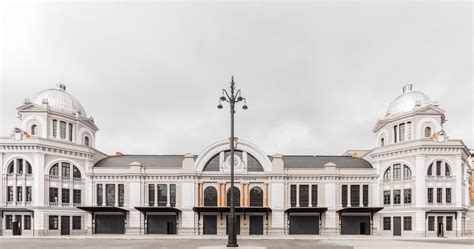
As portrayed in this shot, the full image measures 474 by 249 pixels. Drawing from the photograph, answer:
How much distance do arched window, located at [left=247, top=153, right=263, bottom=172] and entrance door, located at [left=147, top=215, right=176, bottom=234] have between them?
1196 cm

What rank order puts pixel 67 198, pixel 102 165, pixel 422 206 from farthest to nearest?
pixel 102 165 < pixel 67 198 < pixel 422 206

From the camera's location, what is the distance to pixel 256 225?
1722 inches

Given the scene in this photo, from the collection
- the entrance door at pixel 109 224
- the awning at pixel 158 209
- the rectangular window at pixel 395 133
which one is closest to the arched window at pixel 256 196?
the awning at pixel 158 209

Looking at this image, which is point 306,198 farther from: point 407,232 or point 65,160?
point 65,160

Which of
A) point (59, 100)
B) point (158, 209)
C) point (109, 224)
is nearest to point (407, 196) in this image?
point (158, 209)

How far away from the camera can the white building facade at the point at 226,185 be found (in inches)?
1622

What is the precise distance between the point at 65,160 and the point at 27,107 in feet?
27.7

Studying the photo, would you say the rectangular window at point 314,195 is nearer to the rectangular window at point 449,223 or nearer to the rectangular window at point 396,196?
the rectangular window at point 396,196

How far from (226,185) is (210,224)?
5.49 m

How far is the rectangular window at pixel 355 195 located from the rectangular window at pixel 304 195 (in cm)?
599

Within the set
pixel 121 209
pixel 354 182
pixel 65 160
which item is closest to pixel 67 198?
pixel 65 160

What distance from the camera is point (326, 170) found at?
44688 mm

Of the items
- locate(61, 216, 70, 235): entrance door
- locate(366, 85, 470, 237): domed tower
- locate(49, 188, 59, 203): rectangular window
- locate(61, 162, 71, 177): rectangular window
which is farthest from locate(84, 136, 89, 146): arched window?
locate(366, 85, 470, 237): domed tower

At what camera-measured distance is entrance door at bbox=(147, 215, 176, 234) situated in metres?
43.7
